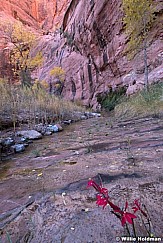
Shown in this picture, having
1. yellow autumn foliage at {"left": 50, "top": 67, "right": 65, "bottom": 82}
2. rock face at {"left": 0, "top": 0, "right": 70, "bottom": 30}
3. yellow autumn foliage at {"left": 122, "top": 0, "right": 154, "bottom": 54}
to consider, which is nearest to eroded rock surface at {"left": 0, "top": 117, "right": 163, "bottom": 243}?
yellow autumn foliage at {"left": 122, "top": 0, "right": 154, "bottom": 54}

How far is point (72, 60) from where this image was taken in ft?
81.4

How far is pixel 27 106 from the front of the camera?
7.28 m

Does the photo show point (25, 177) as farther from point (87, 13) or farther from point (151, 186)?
point (87, 13)

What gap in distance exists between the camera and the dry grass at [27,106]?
236 inches

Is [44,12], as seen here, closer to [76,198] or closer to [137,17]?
[137,17]

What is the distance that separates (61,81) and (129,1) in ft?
60.5

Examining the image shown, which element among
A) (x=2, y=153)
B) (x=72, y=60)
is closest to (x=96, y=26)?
(x=72, y=60)

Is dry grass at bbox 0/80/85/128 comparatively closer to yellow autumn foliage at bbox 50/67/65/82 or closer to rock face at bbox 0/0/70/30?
yellow autumn foliage at bbox 50/67/65/82

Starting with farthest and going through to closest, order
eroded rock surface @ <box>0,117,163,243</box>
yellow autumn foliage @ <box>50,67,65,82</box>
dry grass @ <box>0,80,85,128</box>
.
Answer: yellow autumn foliage @ <box>50,67,65,82</box>, dry grass @ <box>0,80,85,128</box>, eroded rock surface @ <box>0,117,163,243</box>

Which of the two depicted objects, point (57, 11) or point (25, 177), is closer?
point (25, 177)

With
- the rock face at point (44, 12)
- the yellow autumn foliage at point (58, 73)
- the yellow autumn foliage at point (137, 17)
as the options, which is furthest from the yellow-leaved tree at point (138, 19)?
the rock face at point (44, 12)

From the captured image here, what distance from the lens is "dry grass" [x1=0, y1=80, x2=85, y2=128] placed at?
19.7 ft

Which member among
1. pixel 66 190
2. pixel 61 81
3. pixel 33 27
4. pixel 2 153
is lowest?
pixel 2 153

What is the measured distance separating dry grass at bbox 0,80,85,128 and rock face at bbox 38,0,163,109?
223 inches
